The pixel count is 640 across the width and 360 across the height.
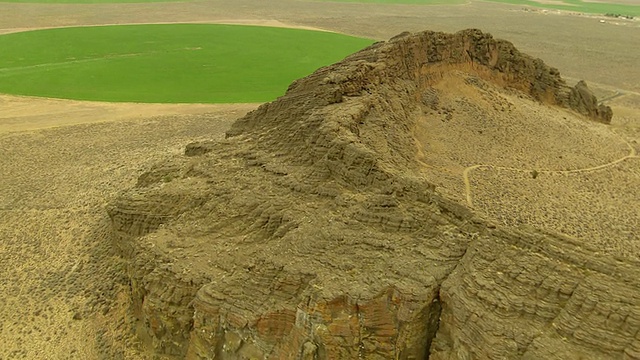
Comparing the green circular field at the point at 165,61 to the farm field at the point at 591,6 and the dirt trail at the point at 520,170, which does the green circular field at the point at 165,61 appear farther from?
the farm field at the point at 591,6

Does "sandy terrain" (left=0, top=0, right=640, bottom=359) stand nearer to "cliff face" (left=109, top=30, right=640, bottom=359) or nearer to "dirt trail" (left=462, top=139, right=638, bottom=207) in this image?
"dirt trail" (left=462, top=139, right=638, bottom=207)

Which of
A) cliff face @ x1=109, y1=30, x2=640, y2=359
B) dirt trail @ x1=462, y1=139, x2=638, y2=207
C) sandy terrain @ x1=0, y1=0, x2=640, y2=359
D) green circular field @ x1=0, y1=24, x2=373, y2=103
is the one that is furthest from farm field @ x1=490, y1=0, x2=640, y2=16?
cliff face @ x1=109, y1=30, x2=640, y2=359

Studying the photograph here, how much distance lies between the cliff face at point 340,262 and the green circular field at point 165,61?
32027 millimetres

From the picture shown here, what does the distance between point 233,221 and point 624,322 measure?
40.2ft

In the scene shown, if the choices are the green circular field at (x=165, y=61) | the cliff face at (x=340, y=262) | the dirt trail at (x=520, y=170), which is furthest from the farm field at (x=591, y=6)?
the cliff face at (x=340, y=262)

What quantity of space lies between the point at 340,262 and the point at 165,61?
2281 inches

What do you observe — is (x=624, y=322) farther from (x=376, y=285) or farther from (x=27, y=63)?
(x=27, y=63)

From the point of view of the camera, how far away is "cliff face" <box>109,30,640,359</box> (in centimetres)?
1247

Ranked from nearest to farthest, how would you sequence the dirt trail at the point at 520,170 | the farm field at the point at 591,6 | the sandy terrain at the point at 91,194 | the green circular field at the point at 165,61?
the sandy terrain at the point at 91,194 → the dirt trail at the point at 520,170 → the green circular field at the point at 165,61 → the farm field at the point at 591,6

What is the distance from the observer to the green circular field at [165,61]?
5466 cm

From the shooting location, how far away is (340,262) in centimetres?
1507

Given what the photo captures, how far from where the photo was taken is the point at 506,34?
3949 inches

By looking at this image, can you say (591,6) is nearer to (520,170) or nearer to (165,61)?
(165,61)

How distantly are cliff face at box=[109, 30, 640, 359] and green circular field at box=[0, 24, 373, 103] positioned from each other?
105 ft
